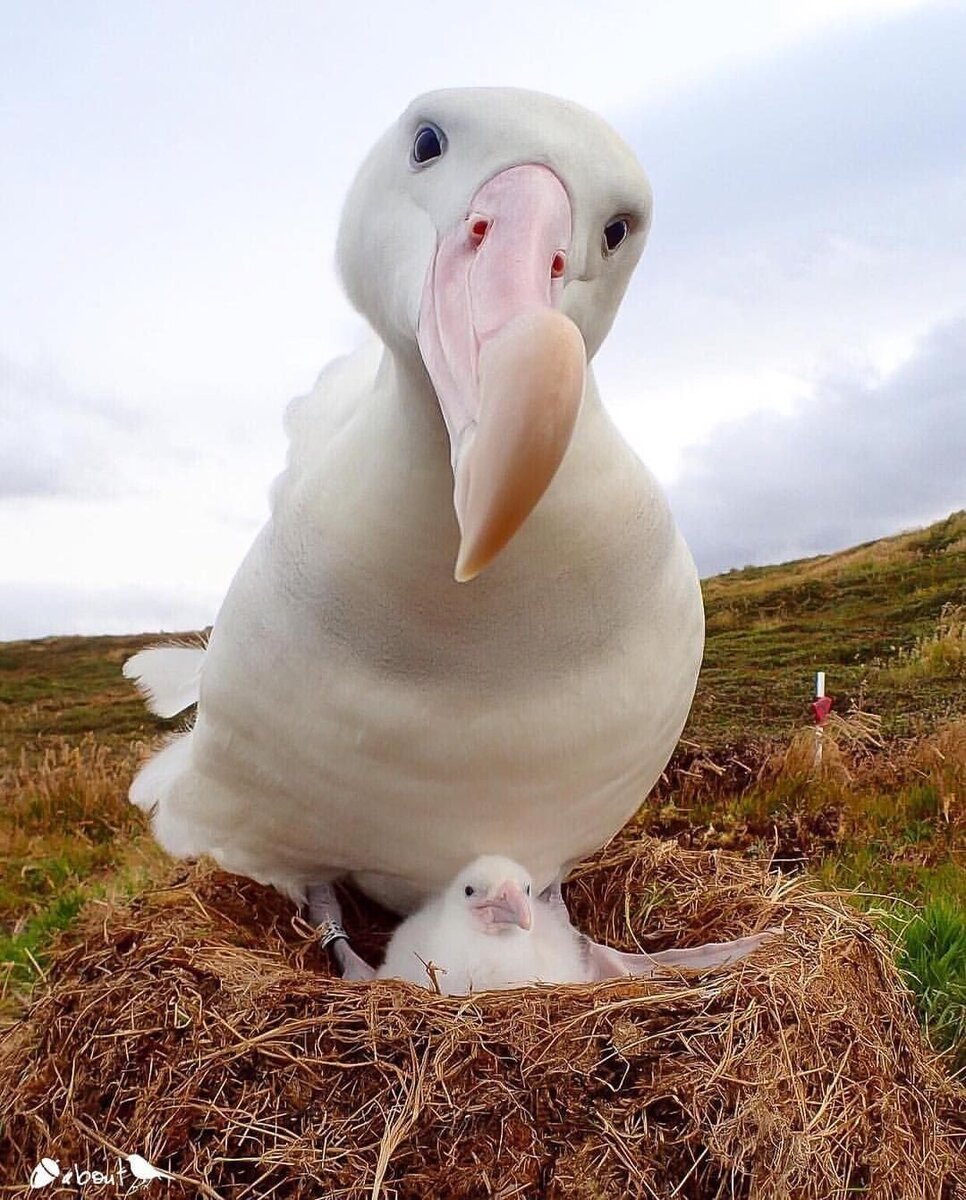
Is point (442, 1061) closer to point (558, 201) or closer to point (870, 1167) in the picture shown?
point (870, 1167)

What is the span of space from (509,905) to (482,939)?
0.69 ft

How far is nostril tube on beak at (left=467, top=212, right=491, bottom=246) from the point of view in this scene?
2.07 meters

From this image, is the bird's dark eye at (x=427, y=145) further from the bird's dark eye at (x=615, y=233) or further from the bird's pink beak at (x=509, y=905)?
the bird's pink beak at (x=509, y=905)

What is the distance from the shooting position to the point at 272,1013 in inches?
111

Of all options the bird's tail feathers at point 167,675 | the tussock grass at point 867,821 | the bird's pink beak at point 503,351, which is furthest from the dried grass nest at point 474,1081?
the bird's pink beak at point 503,351

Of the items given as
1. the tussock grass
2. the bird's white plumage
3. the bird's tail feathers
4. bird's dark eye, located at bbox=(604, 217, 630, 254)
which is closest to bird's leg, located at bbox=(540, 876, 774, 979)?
the bird's white plumage

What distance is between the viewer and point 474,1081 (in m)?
2.62

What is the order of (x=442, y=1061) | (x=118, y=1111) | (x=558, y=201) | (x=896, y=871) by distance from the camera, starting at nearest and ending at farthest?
(x=558, y=201) → (x=442, y=1061) → (x=118, y=1111) → (x=896, y=871)

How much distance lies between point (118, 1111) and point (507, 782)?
1.18 metres

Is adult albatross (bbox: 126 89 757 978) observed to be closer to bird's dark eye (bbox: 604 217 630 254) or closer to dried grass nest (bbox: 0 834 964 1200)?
bird's dark eye (bbox: 604 217 630 254)

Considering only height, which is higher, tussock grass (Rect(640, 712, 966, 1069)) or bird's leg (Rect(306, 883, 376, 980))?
bird's leg (Rect(306, 883, 376, 980))

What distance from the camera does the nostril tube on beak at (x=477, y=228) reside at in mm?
2068

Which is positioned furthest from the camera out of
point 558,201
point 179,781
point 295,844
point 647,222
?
Result: point 179,781

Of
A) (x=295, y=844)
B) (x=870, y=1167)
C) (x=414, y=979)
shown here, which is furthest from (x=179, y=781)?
(x=870, y=1167)
